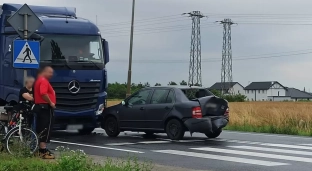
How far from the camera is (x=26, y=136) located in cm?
1081

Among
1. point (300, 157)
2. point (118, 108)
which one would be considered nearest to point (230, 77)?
point (118, 108)

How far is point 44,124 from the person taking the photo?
11.1 metres

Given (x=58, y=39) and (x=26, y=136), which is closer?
(x=26, y=136)

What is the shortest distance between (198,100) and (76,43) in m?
4.01

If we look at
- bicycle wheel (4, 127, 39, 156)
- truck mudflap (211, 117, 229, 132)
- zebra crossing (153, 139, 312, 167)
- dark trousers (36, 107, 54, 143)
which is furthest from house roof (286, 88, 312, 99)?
bicycle wheel (4, 127, 39, 156)

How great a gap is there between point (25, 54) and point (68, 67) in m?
5.16

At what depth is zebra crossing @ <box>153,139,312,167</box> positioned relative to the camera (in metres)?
11.8

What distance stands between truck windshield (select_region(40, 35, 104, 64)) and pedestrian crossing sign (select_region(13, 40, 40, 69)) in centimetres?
479

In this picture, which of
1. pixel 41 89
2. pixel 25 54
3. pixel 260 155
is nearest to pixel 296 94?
pixel 260 155

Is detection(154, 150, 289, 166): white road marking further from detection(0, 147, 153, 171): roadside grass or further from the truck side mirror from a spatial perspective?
the truck side mirror

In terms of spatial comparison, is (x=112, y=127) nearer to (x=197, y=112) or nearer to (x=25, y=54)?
(x=197, y=112)

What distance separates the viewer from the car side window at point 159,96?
673 inches

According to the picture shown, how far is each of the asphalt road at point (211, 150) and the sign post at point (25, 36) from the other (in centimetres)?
260

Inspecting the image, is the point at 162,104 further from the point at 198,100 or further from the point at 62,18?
the point at 62,18
